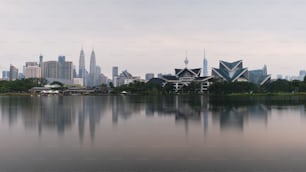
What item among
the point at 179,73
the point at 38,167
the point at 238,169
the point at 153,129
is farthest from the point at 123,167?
the point at 179,73

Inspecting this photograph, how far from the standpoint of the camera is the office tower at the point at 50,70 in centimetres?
13700

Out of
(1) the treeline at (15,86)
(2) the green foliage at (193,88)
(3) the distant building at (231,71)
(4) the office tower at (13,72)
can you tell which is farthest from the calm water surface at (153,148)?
(4) the office tower at (13,72)

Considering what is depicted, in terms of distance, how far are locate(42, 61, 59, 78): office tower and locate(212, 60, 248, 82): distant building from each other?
8350 cm

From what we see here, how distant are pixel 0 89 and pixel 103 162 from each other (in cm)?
7175

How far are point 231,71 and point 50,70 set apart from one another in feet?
302

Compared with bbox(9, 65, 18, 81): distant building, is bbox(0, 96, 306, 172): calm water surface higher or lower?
lower

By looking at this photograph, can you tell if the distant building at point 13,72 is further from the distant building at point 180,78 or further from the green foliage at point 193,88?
the green foliage at point 193,88

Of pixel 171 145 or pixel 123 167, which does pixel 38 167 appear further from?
pixel 171 145

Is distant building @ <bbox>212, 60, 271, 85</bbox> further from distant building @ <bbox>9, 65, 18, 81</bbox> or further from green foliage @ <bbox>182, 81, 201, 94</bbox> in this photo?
distant building @ <bbox>9, 65, 18, 81</bbox>

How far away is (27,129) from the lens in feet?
34.8

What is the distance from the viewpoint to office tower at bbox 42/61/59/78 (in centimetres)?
13700

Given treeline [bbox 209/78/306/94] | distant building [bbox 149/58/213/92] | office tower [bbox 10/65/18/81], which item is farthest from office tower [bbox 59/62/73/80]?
treeline [bbox 209/78/306/94]

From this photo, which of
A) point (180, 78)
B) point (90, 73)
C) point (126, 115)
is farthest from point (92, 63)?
point (126, 115)

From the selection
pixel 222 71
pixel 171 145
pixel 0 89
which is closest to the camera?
pixel 171 145
